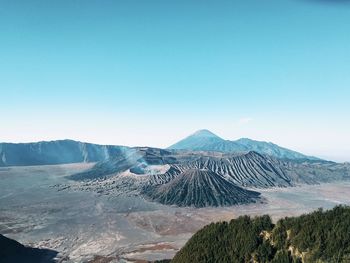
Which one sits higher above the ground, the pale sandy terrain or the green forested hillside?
the green forested hillside

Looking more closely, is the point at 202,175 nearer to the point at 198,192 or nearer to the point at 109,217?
the point at 198,192

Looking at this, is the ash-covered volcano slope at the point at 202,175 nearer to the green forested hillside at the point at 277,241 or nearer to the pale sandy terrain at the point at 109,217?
the pale sandy terrain at the point at 109,217

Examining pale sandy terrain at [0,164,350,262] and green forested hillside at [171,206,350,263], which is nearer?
green forested hillside at [171,206,350,263]

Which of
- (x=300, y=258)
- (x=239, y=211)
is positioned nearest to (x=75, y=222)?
(x=239, y=211)

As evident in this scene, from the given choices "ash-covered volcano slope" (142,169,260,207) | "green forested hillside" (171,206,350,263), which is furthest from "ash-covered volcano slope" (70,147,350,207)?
"green forested hillside" (171,206,350,263)

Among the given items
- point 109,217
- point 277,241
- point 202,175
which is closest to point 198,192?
point 202,175

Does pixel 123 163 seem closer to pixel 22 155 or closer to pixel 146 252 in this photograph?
pixel 22 155

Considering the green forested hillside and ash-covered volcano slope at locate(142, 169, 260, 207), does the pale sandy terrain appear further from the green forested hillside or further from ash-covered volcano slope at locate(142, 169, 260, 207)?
the green forested hillside
